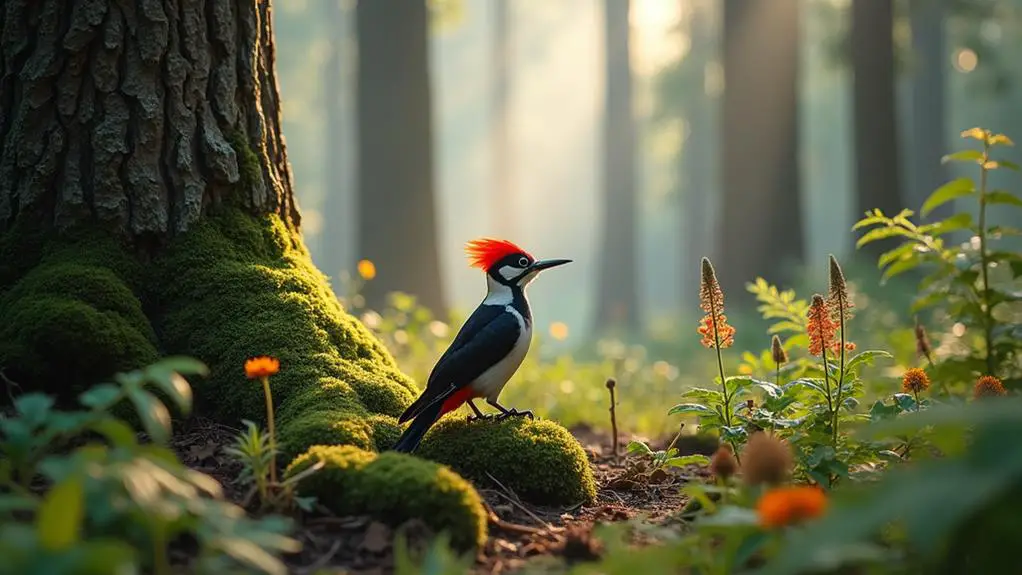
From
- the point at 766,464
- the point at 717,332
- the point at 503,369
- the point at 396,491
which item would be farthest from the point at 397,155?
the point at 766,464

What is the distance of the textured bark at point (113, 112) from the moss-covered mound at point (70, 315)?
0.50 ft

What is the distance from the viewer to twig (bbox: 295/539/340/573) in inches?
101

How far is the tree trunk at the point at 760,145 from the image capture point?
13.8 metres

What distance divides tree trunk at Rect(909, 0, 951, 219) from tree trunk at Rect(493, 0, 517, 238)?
20261 millimetres

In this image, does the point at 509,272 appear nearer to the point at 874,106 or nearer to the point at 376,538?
the point at 376,538

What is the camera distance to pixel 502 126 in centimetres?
4338

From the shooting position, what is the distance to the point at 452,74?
74.6 m

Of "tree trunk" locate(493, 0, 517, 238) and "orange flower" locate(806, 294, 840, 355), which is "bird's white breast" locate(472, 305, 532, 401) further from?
"tree trunk" locate(493, 0, 517, 238)

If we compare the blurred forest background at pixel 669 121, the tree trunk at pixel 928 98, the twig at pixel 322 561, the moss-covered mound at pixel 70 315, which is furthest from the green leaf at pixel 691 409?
the tree trunk at pixel 928 98

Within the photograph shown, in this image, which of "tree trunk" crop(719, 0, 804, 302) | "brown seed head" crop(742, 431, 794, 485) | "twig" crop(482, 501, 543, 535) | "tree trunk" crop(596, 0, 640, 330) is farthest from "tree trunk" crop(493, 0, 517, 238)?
"brown seed head" crop(742, 431, 794, 485)

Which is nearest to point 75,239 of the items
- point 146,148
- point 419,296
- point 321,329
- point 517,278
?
point 146,148

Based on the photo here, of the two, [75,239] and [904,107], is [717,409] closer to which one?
[75,239]

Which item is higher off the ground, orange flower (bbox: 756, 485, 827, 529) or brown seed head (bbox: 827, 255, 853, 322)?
brown seed head (bbox: 827, 255, 853, 322)

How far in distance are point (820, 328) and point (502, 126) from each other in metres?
40.7
